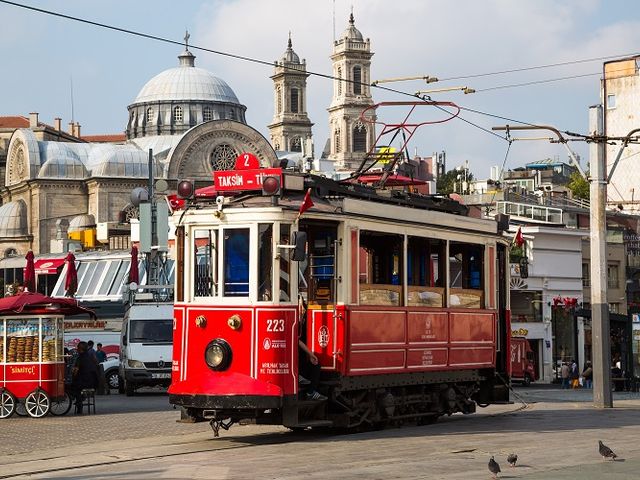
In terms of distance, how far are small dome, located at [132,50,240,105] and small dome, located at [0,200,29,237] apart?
925 inches

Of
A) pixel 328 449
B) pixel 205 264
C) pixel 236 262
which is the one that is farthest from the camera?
pixel 205 264

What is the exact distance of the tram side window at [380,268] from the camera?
57.2 feet

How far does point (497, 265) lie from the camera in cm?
2131

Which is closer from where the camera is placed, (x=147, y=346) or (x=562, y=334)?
(x=147, y=346)

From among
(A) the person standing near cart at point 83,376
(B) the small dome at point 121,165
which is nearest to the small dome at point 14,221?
(B) the small dome at point 121,165

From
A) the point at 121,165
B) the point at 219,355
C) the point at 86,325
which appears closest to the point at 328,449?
the point at 219,355

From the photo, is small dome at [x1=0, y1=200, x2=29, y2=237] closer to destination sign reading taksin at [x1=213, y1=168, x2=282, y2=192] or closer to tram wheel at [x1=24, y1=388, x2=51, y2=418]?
tram wheel at [x1=24, y1=388, x2=51, y2=418]

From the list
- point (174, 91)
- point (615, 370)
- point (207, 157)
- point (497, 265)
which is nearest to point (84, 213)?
point (207, 157)

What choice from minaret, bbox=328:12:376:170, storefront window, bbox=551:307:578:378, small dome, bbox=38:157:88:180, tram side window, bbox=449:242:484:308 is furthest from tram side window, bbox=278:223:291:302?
minaret, bbox=328:12:376:170

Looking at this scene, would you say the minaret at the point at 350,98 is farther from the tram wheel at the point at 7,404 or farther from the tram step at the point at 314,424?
the tram step at the point at 314,424

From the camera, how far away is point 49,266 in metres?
51.5

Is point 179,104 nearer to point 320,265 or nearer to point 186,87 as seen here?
point 186,87

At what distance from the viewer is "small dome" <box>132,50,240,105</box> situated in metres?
125

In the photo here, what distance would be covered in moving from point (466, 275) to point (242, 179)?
4672 mm
